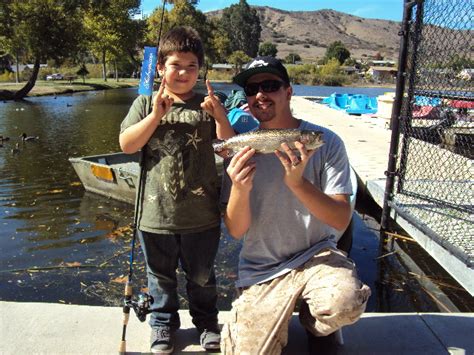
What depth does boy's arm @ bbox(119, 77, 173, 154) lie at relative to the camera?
2965 millimetres

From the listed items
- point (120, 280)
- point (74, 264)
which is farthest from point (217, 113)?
point (74, 264)

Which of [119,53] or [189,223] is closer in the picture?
[189,223]

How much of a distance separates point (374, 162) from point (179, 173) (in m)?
8.17

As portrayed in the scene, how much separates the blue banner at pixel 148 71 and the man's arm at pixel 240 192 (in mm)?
872

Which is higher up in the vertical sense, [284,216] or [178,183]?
[178,183]

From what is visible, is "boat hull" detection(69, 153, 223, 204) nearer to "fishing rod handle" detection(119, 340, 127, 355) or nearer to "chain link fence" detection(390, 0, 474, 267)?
"chain link fence" detection(390, 0, 474, 267)

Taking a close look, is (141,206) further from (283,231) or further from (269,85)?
(269,85)

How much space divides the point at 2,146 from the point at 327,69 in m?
94.5

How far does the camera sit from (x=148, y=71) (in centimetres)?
313

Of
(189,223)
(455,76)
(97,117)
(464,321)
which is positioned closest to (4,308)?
(189,223)

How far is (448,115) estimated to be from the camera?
9.18 m

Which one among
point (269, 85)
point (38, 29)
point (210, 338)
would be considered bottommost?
point (210, 338)

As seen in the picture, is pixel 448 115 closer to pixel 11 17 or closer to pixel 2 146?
pixel 2 146

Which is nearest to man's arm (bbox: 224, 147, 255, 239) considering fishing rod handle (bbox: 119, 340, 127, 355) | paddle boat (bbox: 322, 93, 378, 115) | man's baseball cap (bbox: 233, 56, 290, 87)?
man's baseball cap (bbox: 233, 56, 290, 87)
